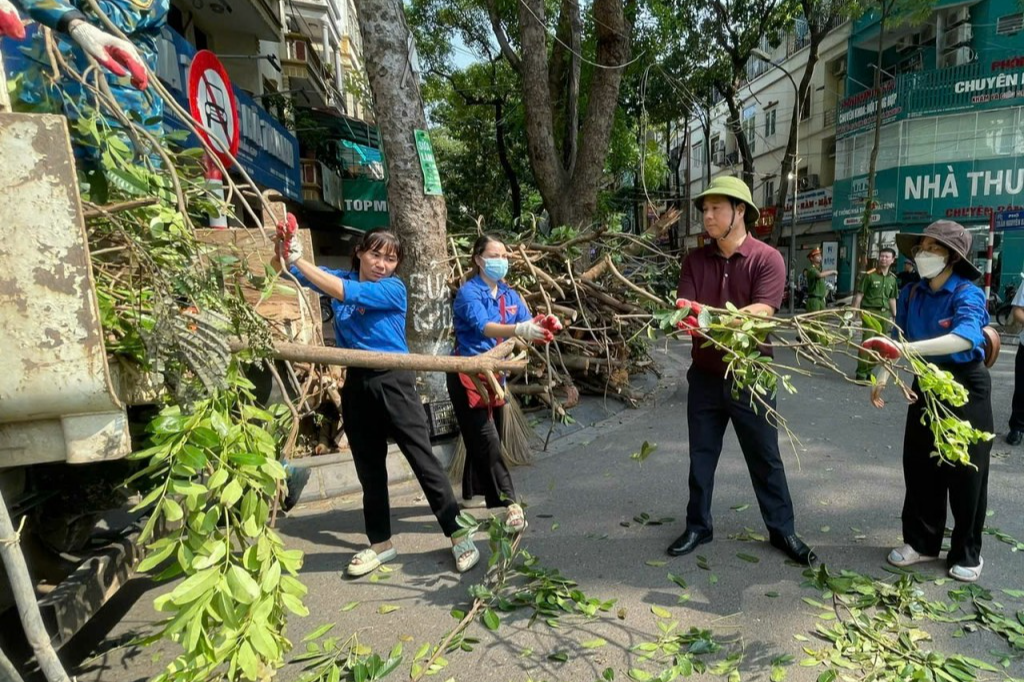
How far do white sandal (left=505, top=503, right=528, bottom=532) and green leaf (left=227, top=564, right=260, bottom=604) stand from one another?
6.74 ft

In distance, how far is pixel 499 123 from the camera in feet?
45.2

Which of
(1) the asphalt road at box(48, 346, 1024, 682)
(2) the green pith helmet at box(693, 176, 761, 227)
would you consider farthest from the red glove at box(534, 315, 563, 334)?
(1) the asphalt road at box(48, 346, 1024, 682)

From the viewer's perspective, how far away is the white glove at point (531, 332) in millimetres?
2908

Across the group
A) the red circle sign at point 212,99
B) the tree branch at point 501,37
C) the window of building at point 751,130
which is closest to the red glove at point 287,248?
the red circle sign at point 212,99

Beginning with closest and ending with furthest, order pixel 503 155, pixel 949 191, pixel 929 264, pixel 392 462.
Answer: pixel 929 264 < pixel 392 462 < pixel 503 155 < pixel 949 191

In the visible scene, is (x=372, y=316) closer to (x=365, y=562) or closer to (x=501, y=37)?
(x=365, y=562)

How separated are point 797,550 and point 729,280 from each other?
1375 mm

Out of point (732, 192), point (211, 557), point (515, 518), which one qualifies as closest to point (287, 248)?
point (211, 557)

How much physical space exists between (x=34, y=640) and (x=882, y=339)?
9.64 feet

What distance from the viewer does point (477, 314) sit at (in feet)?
11.3

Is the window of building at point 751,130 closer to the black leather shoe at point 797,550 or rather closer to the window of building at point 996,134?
the window of building at point 996,134

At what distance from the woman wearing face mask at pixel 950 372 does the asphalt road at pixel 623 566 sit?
194 mm

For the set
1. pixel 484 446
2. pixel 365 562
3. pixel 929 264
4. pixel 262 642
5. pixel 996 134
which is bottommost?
pixel 365 562

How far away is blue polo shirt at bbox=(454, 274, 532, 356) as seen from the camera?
346 cm
